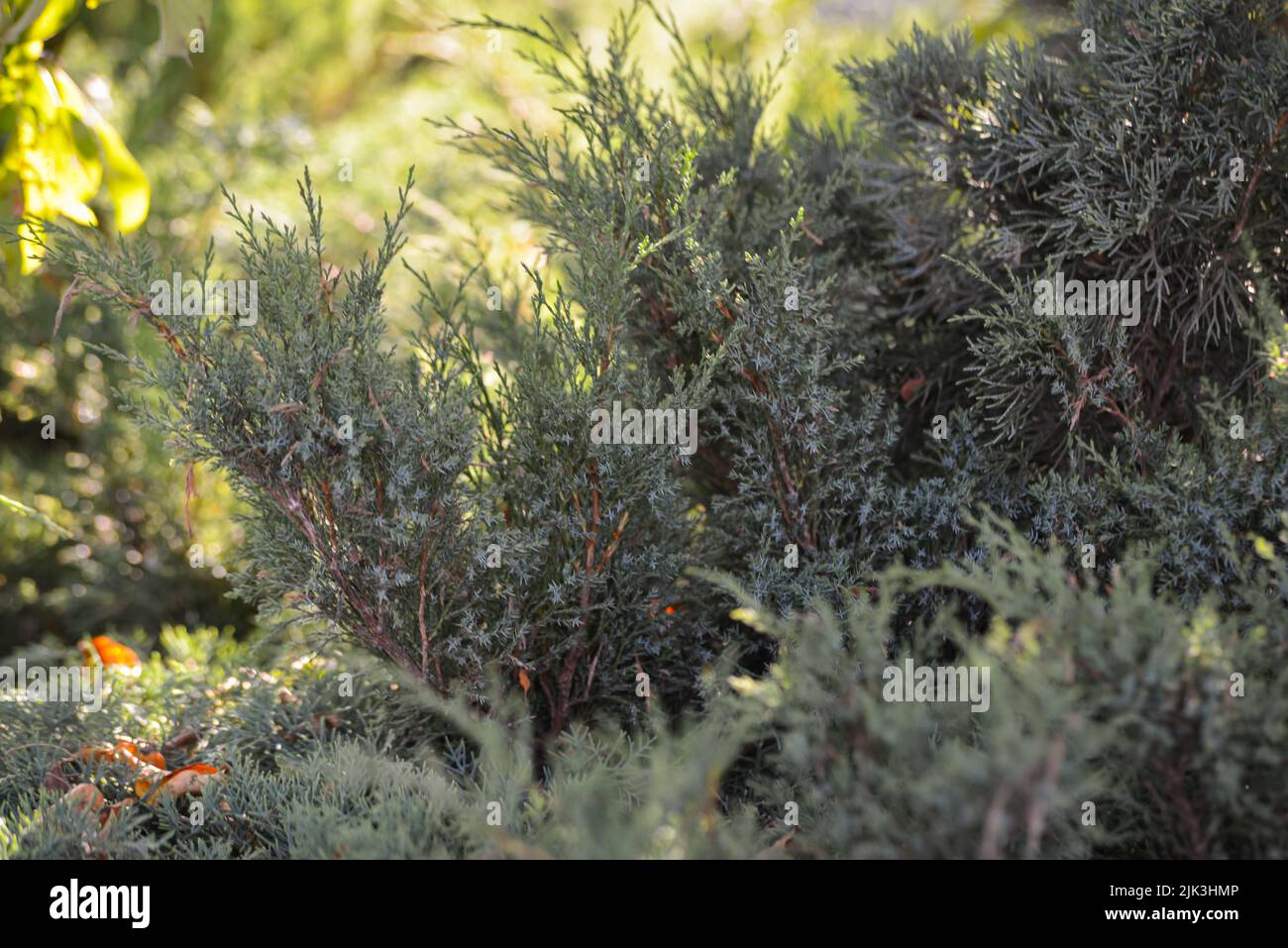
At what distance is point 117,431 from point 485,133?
2.07m

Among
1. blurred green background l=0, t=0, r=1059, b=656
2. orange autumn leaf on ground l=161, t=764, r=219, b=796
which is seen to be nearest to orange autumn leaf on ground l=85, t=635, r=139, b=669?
blurred green background l=0, t=0, r=1059, b=656

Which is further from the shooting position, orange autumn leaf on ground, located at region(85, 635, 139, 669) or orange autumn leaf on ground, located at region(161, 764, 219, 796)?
orange autumn leaf on ground, located at region(85, 635, 139, 669)

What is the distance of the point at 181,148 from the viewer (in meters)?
4.54

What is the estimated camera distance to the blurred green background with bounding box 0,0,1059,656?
2639mm

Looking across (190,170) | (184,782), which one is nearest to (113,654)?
(184,782)

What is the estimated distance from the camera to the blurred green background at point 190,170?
8.66 feet

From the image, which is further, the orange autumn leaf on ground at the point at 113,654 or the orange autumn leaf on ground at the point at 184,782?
the orange autumn leaf on ground at the point at 113,654

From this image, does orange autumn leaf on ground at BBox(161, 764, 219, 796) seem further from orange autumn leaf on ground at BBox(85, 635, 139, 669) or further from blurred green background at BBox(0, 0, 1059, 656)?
orange autumn leaf on ground at BBox(85, 635, 139, 669)

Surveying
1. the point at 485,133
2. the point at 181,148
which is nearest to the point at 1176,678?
the point at 485,133

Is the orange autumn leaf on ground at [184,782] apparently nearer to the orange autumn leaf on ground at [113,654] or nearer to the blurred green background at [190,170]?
the blurred green background at [190,170]

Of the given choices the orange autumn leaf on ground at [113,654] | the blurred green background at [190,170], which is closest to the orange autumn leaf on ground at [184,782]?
the blurred green background at [190,170]

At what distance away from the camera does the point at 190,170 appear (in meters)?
4.26

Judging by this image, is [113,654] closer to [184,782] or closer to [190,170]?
[184,782]
